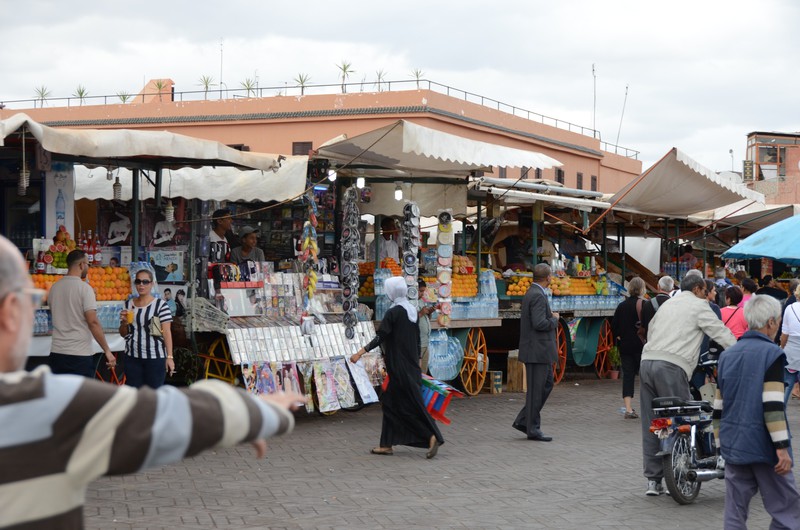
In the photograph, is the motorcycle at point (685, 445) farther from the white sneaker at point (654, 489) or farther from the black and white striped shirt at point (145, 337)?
the black and white striped shirt at point (145, 337)

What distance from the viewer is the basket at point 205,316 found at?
10992 mm

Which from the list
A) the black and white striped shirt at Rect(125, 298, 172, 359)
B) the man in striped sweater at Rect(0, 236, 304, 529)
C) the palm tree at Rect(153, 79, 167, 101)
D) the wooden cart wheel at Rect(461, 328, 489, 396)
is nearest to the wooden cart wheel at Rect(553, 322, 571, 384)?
the wooden cart wheel at Rect(461, 328, 489, 396)

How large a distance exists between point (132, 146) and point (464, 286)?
5773 mm

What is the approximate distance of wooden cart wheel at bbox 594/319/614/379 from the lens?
17734 mm

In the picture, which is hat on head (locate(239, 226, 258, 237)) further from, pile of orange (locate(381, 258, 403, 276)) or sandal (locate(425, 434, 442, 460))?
sandal (locate(425, 434, 442, 460))

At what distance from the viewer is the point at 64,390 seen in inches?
83.9

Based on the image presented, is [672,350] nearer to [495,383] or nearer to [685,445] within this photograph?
[685,445]

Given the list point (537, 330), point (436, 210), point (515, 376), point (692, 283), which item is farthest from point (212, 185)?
point (692, 283)

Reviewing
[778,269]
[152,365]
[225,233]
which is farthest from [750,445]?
[778,269]

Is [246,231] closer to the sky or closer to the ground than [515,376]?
closer to the sky

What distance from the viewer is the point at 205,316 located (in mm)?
11047

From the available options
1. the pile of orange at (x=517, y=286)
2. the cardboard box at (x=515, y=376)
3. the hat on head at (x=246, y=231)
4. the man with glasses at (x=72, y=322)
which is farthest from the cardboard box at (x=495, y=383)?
the man with glasses at (x=72, y=322)

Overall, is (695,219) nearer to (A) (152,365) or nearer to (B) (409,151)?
(B) (409,151)

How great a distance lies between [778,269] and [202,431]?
2464cm
